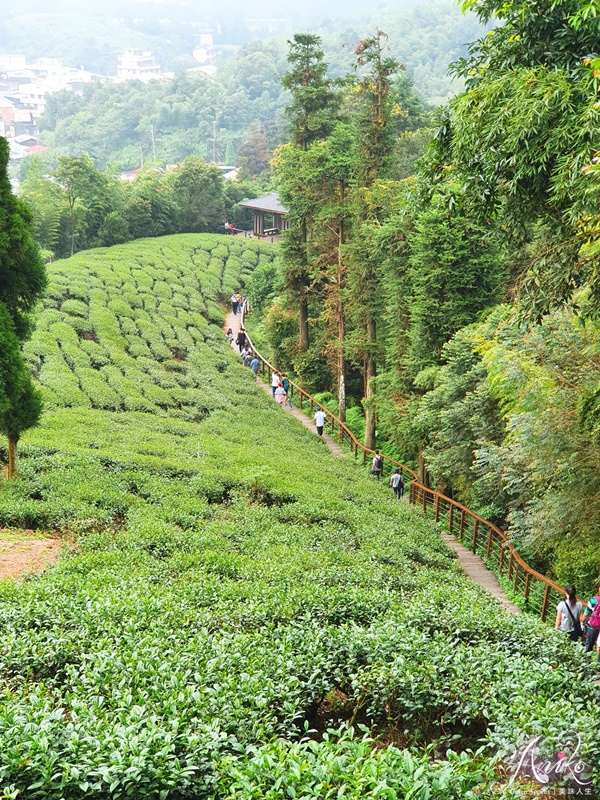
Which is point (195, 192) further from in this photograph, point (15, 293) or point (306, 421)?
point (15, 293)

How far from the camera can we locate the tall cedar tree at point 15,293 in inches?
467

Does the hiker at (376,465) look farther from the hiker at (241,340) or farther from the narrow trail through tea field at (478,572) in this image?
the hiker at (241,340)

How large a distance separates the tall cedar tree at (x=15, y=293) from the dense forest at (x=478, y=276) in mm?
6128

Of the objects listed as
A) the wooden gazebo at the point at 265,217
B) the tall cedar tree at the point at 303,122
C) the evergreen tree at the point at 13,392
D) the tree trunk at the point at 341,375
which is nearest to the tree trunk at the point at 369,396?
the tree trunk at the point at 341,375

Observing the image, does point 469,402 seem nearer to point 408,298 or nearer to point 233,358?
point 408,298

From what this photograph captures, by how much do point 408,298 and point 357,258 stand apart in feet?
15.1

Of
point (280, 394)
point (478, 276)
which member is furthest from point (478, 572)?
point (280, 394)

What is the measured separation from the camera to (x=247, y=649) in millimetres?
6270

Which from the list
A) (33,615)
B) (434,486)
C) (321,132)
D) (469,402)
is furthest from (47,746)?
(321,132)

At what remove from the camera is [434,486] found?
2211 centimetres

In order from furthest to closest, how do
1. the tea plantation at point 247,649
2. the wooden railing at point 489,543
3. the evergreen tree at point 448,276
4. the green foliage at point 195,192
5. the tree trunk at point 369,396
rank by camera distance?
the green foliage at point 195,192 → the tree trunk at point 369,396 → the evergreen tree at point 448,276 → the wooden railing at point 489,543 → the tea plantation at point 247,649

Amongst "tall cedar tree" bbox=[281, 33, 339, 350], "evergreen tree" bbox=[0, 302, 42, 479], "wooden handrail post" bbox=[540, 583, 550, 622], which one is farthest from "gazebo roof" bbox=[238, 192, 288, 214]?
"wooden handrail post" bbox=[540, 583, 550, 622]

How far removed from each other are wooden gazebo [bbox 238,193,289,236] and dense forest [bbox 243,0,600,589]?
94.7ft

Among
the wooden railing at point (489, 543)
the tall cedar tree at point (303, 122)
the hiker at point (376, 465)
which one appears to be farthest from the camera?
the tall cedar tree at point (303, 122)
